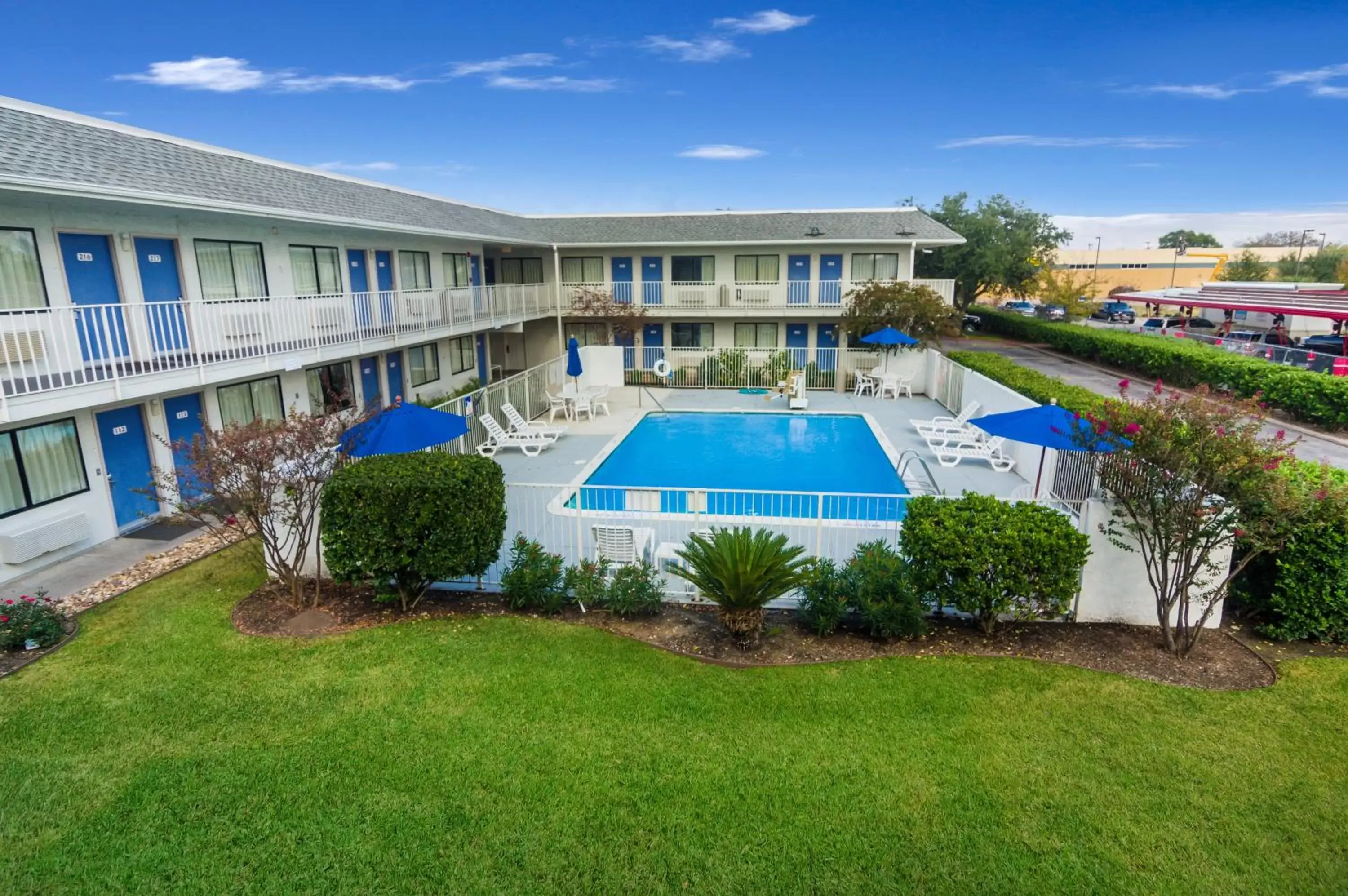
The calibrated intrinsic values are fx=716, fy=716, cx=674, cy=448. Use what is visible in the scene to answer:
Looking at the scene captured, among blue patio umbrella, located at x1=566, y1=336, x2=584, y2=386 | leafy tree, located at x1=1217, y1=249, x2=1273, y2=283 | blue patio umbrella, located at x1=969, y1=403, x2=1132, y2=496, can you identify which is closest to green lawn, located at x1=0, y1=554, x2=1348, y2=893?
blue patio umbrella, located at x1=969, y1=403, x2=1132, y2=496

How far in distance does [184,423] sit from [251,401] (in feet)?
5.91

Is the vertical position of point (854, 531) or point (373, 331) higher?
point (373, 331)

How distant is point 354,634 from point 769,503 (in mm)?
7518

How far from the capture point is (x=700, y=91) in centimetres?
4100

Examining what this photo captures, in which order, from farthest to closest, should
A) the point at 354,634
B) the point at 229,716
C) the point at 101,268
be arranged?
→ 1. the point at 101,268
2. the point at 354,634
3. the point at 229,716

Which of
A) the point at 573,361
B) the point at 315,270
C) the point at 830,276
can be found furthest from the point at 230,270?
the point at 830,276

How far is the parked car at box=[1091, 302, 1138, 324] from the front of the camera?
59.2 meters

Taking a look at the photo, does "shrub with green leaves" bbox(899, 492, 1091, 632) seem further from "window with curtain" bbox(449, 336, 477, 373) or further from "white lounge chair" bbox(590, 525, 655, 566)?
"window with curtain" bbox(449, 336, 477, 373)

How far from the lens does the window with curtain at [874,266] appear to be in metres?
28.2

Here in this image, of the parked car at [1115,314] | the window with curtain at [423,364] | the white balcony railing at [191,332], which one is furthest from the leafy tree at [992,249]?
the white balcony railing at [191,332]

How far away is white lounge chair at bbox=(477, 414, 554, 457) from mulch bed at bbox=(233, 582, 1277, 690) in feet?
26.9

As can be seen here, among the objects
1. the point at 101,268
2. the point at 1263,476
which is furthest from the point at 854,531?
the point at 101,268

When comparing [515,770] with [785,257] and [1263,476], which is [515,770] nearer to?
[1263,476]

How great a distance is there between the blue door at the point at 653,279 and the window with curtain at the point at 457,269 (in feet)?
22.0
